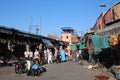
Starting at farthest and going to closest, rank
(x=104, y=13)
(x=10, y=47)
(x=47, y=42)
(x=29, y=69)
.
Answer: (x=104, y=13) < (x=47, y=42) < (x=10, y=47) < (x=29, y=69)

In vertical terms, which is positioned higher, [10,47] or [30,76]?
[10,47]

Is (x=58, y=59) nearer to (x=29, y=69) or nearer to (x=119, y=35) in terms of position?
(x=29, y=69)

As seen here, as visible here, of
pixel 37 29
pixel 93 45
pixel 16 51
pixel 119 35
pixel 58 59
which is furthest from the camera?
pixel 37 29

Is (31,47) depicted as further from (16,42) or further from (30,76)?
(30,76)

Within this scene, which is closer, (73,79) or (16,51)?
(73,79)

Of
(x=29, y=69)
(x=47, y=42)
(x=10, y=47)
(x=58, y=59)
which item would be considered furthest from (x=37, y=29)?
(x=29, y=69)

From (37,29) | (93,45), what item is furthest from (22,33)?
(37,29)

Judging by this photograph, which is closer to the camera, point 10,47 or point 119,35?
point 119,35

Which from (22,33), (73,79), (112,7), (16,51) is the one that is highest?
(112,7)

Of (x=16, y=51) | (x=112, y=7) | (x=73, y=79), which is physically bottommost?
(x=73, y=79)

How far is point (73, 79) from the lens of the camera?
53.8 ft

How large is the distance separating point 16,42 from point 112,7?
1495 cm

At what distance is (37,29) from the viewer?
54094mm

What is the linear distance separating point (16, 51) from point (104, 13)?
836 inches
